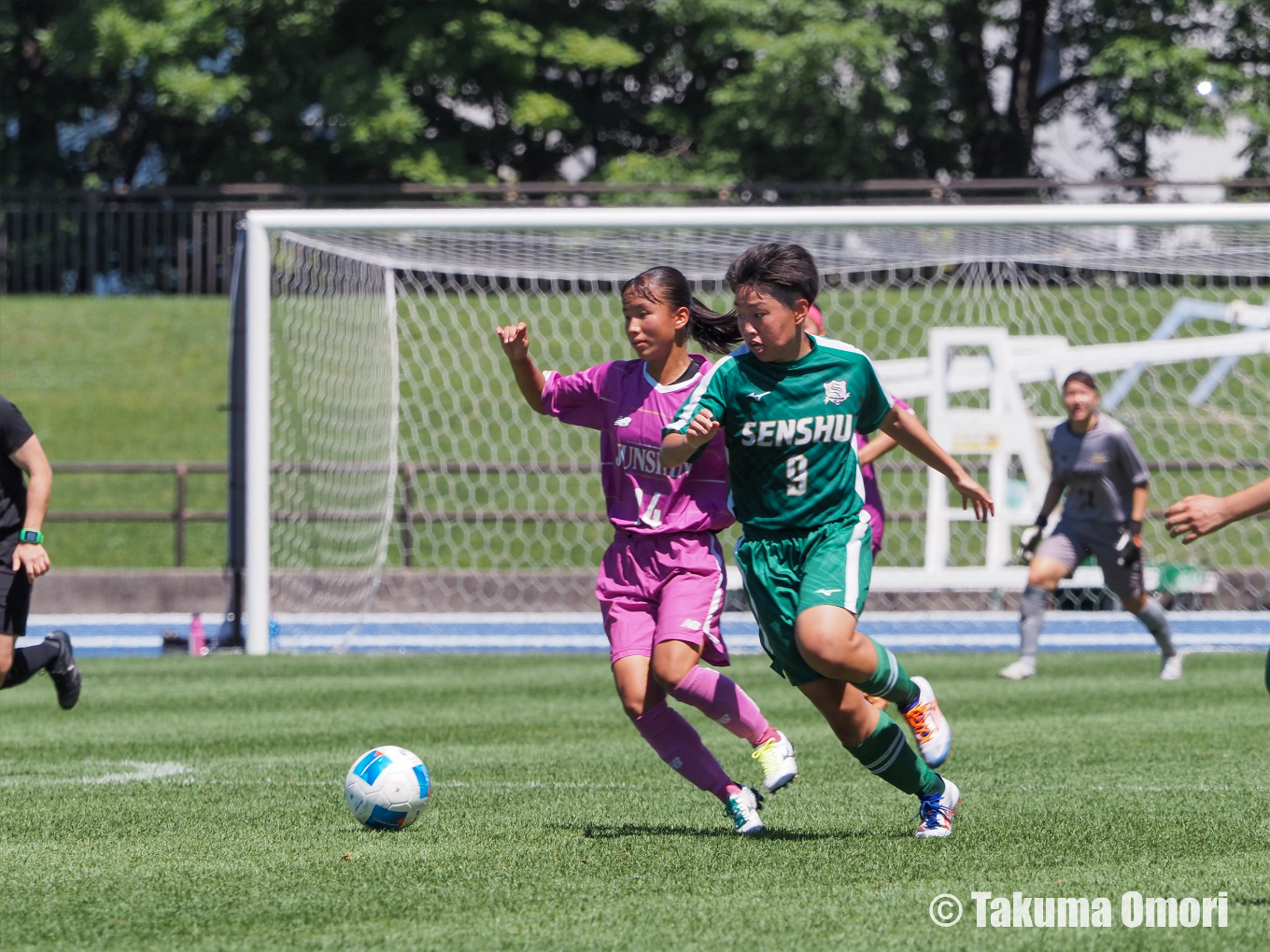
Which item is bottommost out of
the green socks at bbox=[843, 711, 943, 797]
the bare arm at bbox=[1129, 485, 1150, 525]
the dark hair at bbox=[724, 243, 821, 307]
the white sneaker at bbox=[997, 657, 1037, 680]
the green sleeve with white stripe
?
the white sneaker at bbox=[997, 657, 1037, 680]

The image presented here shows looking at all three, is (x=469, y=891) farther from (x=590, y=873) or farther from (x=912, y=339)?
(x=912, y=339)

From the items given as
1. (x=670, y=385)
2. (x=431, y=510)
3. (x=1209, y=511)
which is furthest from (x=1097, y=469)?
(x=431, y=510)

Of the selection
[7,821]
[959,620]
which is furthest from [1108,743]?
[959,620]

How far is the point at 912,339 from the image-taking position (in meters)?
20.7

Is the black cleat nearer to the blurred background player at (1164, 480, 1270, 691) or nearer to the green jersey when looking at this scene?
the green jersey

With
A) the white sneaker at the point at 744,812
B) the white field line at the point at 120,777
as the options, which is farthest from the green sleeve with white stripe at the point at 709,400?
the white field line at the point at 120,777

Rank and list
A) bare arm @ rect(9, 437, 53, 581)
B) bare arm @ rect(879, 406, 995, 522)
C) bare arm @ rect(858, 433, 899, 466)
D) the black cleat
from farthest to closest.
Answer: bare arm @ rect(858, 433, 899, 466) → the black cleat → bare arm @ rect(9, 437, 53, 581) → bare arm @ rect(879, 406, 995, 522)

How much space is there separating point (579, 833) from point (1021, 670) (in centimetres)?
678

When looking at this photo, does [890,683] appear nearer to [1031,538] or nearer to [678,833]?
[678,833]

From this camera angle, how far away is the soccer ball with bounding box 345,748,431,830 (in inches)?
205

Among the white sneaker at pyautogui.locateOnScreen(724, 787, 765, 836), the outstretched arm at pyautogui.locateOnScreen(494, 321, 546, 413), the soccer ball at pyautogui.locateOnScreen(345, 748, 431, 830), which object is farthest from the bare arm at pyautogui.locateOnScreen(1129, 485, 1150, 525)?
the soccer ball at pyautogui.locateOnScreen(345, 748, 431, 830)

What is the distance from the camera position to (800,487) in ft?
16.5

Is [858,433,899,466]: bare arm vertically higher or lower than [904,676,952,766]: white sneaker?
higher

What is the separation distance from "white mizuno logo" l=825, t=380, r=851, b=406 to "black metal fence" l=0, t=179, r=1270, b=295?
1652cm
